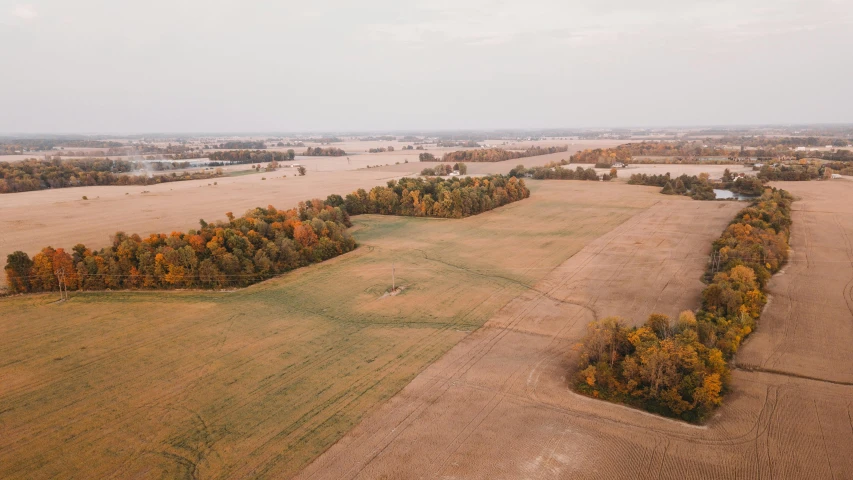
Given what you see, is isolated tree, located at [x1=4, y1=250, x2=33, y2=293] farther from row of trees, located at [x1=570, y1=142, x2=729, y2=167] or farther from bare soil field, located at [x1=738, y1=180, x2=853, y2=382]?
row of trees, located at [x1=570, y1=142, x2=729, y2=167]

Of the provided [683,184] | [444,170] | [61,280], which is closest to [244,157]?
[444,170]

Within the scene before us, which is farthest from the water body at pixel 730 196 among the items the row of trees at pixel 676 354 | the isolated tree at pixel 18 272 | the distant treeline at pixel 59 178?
the distant treeline at pixel 59 178

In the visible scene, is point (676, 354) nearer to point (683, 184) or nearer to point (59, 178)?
point (683, 184)

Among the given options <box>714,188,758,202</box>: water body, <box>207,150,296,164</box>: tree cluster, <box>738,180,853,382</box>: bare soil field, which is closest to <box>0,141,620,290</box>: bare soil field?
<box>207,150,296,164</box>: tree cluster

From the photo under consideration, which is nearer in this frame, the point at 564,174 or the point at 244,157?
the point at 564,174

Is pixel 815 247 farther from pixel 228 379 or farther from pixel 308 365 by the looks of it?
pixel 228 379

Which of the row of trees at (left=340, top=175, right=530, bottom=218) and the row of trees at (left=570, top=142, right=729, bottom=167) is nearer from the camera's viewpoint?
the row of trees at (left=340, top=175, right=530, bottom=218)
